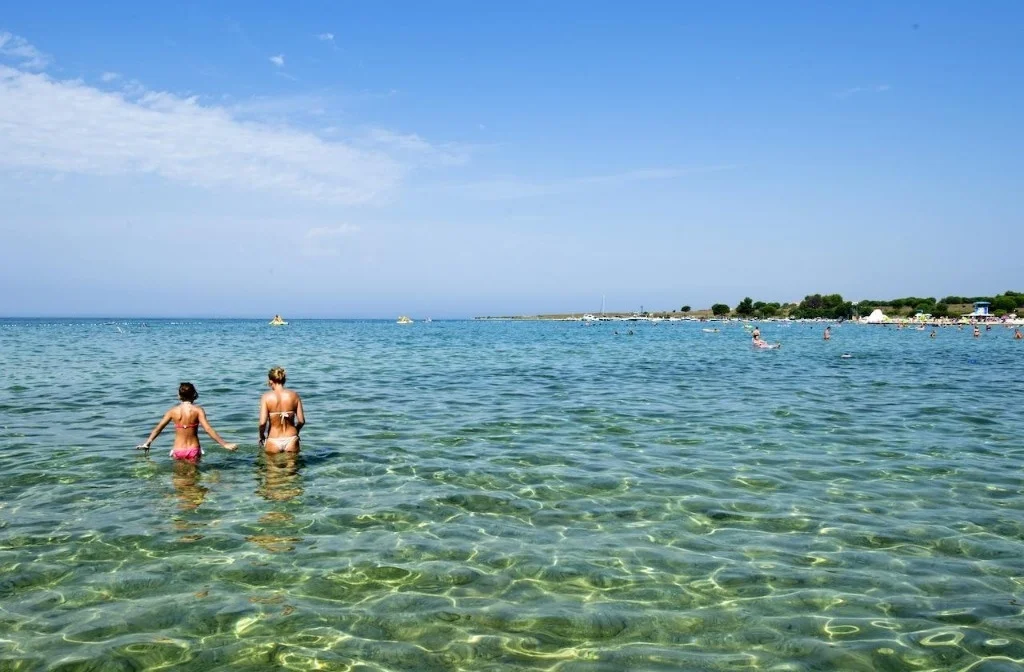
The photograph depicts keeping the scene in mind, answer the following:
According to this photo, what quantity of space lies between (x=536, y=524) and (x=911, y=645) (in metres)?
4.69

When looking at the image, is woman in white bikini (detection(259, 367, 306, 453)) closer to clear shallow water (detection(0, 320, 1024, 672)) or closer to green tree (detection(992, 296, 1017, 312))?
clear shallow water (detection(0, 320, 1024, 672))

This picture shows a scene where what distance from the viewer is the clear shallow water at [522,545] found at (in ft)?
20.2

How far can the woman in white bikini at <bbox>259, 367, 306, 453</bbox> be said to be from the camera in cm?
1373

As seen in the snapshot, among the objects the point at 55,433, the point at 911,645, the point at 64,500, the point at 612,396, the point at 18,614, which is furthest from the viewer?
the point at 612,396

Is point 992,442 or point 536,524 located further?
point 992,442

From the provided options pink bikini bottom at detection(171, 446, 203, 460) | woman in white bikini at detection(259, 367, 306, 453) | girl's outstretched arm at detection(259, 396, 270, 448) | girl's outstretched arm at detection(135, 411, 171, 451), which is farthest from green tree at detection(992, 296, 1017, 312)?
girl's outstretched arm at detection(135, 411, 171, 451)

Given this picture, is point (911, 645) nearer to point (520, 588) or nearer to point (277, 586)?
point (520, 588)

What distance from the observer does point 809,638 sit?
6.29m

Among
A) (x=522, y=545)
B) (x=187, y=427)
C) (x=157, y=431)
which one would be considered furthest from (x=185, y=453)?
(x=522, y=545)

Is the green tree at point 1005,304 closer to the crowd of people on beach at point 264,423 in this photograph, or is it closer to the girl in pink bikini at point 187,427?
the crowd of people on beach at point 264,423

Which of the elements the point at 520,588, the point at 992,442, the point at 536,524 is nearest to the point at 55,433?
the point at 536,524

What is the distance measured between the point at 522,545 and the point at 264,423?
7413mm

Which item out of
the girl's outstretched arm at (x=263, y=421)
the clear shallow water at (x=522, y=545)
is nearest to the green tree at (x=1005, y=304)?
the clear shallow water at (x=522, y=545)

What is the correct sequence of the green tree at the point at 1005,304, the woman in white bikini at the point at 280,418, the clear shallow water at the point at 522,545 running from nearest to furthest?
the clear shallow water at the point at 522,545 < the woman in white bikini at the point at 280,418 < the green tree at the point at 1005,304
